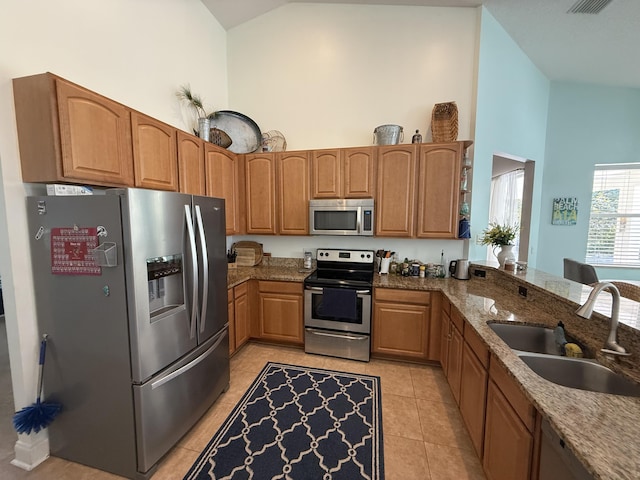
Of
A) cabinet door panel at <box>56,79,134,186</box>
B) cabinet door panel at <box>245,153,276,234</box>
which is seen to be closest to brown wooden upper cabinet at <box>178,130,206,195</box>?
cabinet door panel at <box>56,79,134,186</box>

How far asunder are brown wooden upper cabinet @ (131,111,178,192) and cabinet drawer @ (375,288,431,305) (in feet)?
7.24

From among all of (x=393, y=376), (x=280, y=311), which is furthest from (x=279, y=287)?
(x=393, y=376)

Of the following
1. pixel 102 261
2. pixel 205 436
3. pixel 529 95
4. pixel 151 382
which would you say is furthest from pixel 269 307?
pixel 529 95

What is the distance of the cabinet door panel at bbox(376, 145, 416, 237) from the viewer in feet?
9.15

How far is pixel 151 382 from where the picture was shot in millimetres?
Result: 1543

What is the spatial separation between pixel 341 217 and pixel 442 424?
2.06 meters

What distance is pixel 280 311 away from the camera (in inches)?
117

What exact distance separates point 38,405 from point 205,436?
39.8 inches

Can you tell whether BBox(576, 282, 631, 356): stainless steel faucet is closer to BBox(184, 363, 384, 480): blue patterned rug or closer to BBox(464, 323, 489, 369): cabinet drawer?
BBox(464, 323, 489, 369): cabinet drawer

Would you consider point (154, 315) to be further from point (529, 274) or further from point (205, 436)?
point (529, 274)

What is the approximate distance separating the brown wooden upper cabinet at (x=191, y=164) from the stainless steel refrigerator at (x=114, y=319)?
0.78 m

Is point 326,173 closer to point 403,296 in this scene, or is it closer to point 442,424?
point 403,296

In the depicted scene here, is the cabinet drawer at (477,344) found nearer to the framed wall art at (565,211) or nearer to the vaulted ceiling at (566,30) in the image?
the vaulted ceiling at (566,30)

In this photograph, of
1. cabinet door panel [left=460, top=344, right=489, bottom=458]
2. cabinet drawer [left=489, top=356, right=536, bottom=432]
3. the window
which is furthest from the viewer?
the window
